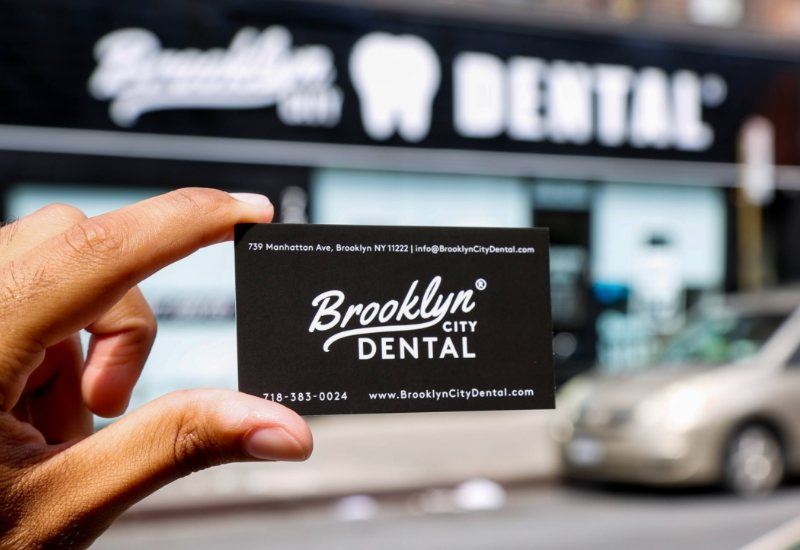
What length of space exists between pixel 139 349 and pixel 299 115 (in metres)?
10.9

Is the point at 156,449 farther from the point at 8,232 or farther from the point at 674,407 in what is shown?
the point at 674,407

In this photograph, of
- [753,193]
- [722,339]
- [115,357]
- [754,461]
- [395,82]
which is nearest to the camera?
[115,357]

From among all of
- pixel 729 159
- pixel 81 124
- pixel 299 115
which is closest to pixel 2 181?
pixel 81 124

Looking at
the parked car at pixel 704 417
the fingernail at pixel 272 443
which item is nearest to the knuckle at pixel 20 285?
the fingernail at pixel 272 443

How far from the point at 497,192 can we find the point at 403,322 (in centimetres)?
1218

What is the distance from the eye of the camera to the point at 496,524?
26.4 feet

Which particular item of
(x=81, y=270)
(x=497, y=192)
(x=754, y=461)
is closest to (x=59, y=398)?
(x=81, y=270)

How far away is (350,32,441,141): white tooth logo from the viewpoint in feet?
42.3

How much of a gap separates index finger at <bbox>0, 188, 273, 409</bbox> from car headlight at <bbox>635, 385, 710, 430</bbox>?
781 centimetres

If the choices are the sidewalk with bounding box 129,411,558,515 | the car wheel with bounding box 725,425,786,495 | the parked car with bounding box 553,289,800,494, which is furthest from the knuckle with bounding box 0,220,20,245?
the car wheel with bounding box 725,425,786,495

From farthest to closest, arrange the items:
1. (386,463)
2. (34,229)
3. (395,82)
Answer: (395,82)
(386,463)
(34,229)

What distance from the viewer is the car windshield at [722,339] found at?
31.0 ft

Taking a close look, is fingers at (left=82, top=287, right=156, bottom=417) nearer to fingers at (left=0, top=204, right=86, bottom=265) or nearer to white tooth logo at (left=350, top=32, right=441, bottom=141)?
fingers at (left=0, top=204, right=86, bottom=265)

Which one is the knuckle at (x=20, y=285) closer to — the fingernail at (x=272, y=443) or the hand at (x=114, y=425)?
the hand at (x=114, y=425)
